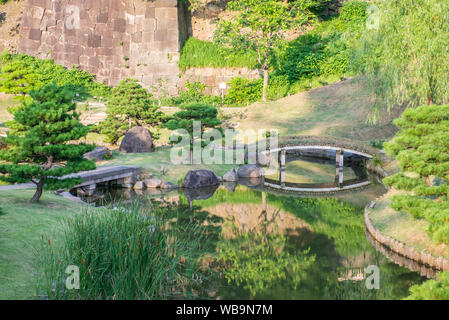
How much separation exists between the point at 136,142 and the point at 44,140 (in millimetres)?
9564

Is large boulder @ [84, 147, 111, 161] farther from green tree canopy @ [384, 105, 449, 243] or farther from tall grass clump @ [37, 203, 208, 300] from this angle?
green tree canopy @ [384, 105, 449, 243]

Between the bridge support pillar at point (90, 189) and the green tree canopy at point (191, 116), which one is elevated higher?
the green tree canopy at point (191, 116)

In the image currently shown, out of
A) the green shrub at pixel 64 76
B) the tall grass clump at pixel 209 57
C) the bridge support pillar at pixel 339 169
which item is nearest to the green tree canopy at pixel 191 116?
the bridge support pillar at pixel 339 169

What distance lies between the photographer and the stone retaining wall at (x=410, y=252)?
8.46 meters

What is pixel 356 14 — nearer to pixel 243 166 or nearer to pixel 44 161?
pixel 243 166

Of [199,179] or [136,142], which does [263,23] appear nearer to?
[136,142]

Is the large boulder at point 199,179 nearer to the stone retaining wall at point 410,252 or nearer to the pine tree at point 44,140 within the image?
the pine tree at point 44,140

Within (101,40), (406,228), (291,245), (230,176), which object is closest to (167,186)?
(230,176)

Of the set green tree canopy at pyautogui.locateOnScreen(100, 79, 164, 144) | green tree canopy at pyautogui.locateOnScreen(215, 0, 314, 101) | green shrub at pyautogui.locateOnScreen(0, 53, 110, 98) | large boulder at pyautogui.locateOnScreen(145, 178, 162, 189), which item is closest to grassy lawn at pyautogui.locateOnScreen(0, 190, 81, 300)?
large boulder at pyautogui.locateOnScreen(145, 178, 162, 189)

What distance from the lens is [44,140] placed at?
10477mm

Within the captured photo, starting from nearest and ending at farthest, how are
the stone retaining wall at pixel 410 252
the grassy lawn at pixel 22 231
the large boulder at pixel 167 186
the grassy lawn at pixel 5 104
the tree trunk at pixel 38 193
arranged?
1. the grassy lawn at pixel 22 231
2. the stone retaining wall at pixel 410 252
3. the tree trunk at pixel 38 193
4. the large boulder at pixel 167 186
5. the grassy lawn at pixel 5 104

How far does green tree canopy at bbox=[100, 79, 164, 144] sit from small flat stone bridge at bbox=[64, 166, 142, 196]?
412 centimetres

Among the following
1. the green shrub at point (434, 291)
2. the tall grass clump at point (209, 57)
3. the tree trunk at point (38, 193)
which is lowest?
the green shrub at point (434, 291)

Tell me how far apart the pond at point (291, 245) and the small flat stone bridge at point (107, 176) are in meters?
0.53
